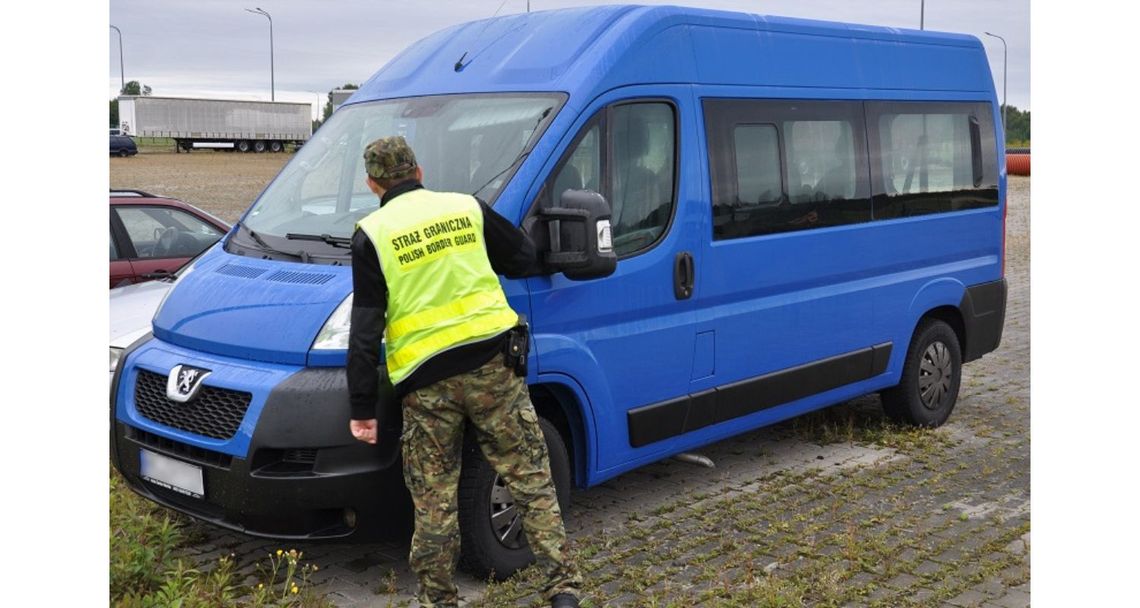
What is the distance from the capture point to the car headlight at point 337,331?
4789 millimetres

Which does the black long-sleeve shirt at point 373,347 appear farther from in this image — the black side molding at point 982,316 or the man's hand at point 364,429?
the black side molding at point 982,316

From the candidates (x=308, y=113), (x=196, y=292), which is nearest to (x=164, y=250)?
(x=196, y=292)

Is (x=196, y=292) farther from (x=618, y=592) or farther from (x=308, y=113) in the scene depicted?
(x=308, y=113)

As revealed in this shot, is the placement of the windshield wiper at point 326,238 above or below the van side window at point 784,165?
below

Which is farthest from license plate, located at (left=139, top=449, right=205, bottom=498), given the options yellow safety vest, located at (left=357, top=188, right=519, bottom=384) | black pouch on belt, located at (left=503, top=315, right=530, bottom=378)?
black pouch on belt, located at (left=503, top=315, right=530, bottom=378)

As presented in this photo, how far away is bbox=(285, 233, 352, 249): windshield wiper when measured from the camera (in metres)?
5.30

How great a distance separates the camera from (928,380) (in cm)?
797

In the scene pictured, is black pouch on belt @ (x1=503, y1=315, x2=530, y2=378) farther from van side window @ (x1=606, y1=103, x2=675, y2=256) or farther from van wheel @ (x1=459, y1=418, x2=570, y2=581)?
van side window @ (x1=606, y1=103, x2=675, y2=256)

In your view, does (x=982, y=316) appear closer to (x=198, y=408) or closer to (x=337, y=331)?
(x=337, y=331)

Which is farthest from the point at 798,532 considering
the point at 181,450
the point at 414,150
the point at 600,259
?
the point at 181,450

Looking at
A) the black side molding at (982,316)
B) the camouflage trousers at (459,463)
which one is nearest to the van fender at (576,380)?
the camouflage trousers at (459,463)

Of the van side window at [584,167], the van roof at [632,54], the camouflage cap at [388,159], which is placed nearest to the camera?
the camouflage cap at [388,159]

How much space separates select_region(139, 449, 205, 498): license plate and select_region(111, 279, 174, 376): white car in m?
1.30

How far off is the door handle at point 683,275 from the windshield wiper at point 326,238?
5.03ft
